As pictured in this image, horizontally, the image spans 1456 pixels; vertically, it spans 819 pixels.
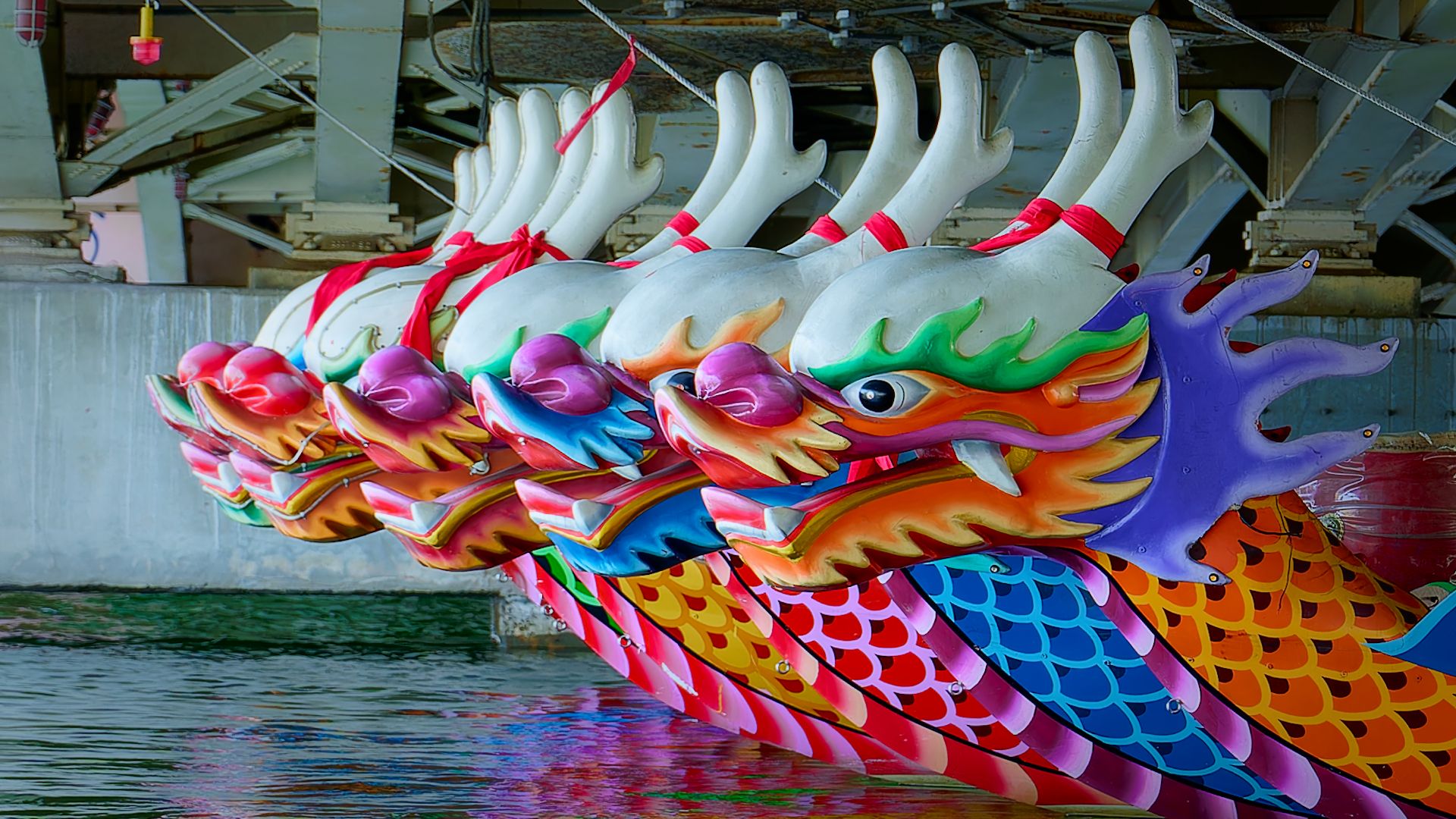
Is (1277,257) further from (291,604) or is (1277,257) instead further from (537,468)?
(537,468)

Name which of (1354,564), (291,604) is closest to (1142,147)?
(1354,564)

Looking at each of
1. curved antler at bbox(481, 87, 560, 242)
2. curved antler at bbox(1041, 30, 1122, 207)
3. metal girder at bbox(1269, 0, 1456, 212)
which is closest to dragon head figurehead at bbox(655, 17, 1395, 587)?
curved antler at bbox(1041, 30, 1122, 207)

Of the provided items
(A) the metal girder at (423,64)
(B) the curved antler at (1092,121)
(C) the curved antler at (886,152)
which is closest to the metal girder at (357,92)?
(A) the metal girder at (423,64)

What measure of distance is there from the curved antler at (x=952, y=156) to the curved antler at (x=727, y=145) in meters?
0.68

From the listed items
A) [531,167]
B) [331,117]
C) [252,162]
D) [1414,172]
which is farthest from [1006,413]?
[252,162]

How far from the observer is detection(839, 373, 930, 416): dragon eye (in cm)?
239

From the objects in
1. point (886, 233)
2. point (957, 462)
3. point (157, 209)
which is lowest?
point (957, 462)

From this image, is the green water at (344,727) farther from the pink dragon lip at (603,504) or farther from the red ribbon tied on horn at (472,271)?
the red ribbon tied on horn at (472,271)

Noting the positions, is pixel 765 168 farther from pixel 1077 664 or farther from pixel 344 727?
pixel 344 727

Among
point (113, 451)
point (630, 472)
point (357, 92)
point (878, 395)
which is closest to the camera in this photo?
point (878, 395)

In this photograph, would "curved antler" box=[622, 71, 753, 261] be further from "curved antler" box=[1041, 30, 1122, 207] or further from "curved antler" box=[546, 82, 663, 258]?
"curved antler" box=[1041, 30, 1122, 207]

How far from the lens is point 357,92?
6125 mm

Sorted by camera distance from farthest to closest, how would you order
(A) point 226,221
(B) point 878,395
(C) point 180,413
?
1. (A) point 226,221
2. (C) point 180,413
3. (B) point 878,395

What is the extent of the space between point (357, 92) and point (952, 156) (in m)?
3.73
